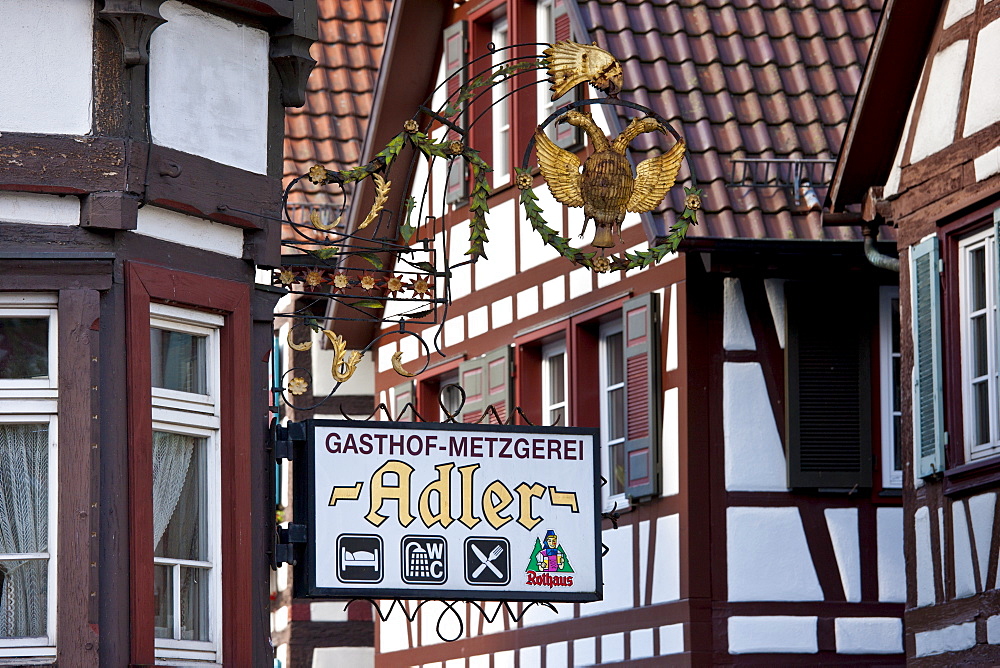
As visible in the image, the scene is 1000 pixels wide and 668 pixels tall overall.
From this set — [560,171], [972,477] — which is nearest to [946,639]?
[972,477]

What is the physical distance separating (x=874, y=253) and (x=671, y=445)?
236 cm

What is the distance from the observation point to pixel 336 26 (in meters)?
26.6

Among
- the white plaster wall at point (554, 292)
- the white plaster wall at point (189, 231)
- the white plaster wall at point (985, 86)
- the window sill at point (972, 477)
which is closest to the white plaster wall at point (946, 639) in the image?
the window sill at point (972, 477)

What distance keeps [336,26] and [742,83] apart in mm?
9230

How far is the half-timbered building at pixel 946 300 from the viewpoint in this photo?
552 inches

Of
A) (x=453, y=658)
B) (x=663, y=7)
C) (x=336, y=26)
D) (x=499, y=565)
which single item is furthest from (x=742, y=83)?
(x=336, y=26)

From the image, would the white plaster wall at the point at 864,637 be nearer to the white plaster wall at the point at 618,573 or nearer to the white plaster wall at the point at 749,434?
the white plaster wall at the point at 749,434

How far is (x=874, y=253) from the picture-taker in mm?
16125

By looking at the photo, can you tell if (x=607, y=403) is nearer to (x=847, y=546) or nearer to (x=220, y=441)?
(x=847, y=546)

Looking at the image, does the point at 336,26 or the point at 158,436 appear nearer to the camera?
the point at 158,436

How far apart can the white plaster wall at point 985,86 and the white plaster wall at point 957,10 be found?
27 cm

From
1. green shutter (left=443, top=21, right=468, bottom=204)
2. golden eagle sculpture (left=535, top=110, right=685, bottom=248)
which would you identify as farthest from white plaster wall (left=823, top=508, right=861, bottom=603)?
golden eagle sculpture (left=535, top=110, right=685, bottom=248)

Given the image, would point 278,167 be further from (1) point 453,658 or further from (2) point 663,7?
(1) point 453,658

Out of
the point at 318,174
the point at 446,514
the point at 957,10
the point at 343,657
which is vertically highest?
the point at 957,10
